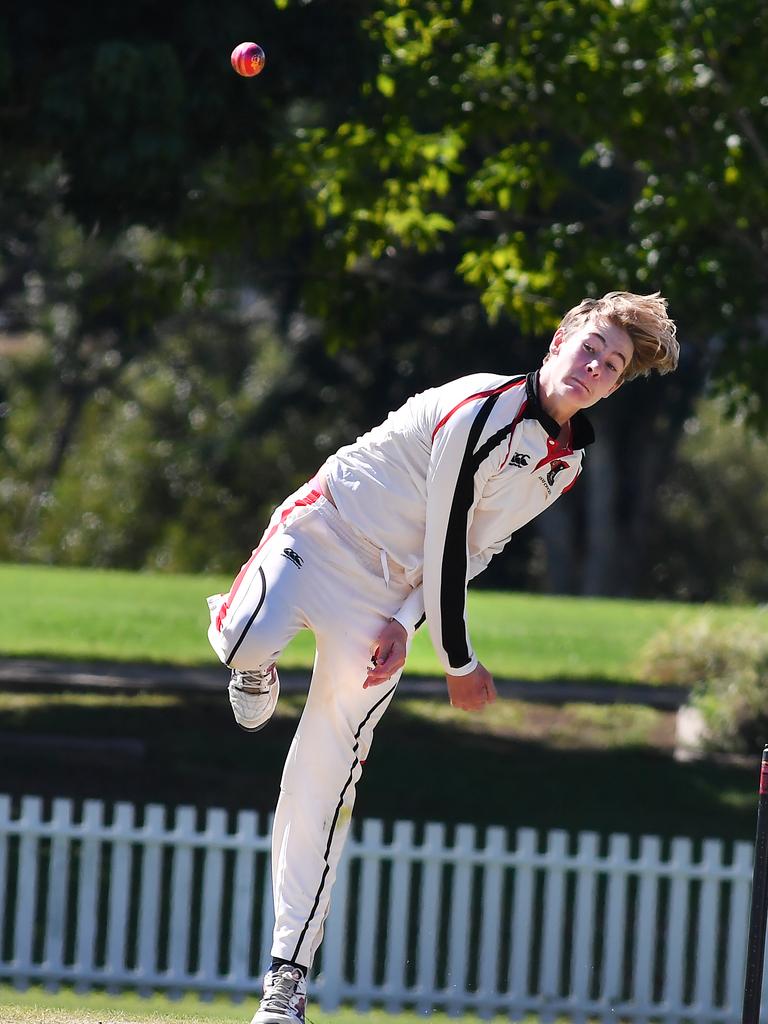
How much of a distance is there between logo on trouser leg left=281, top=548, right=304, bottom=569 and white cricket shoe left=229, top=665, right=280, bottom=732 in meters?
0.28

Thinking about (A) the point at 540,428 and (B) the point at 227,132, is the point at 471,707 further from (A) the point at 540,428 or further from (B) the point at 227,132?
(B) the point at 227,132

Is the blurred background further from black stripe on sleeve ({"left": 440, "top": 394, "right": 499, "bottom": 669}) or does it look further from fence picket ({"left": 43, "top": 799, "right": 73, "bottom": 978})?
black stripe on sleeve ({"left": 440, "top": 394, "right": 499, "bottom": 669})

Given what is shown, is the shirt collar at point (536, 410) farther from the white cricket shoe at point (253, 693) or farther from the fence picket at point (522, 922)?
the fence picket at point (522, 922)

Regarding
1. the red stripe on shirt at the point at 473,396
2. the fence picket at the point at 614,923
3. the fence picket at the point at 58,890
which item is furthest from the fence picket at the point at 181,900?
the red stripe on shirt at the point at 473,396

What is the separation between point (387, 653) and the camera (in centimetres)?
412

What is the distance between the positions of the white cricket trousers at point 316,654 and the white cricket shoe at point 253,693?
76 mm

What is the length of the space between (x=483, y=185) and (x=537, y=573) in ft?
64.8

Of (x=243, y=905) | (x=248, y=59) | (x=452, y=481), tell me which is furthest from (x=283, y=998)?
(x=243, y=905)

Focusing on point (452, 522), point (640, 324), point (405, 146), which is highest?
point (405, 146)

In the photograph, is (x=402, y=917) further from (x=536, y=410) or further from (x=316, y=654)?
(x=536, y=410)

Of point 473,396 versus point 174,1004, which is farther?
point 174,1004

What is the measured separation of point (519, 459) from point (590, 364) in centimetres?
29

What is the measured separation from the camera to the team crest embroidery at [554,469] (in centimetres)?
407

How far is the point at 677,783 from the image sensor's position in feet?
35.9
